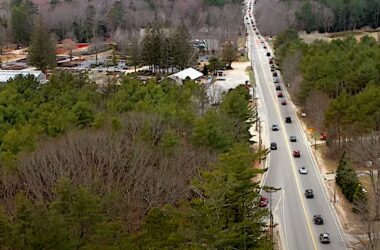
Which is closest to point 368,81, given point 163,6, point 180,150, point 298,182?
point 298,182

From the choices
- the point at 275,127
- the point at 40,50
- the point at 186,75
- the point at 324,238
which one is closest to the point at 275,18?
the point at 186,75

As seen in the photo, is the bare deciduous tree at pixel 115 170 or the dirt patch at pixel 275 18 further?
the dirt patch at pixel 275 18

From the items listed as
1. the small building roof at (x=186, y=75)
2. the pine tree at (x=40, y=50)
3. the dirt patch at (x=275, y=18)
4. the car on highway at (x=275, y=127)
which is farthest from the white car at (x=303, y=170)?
the dirt patch at (x=275, y=18)

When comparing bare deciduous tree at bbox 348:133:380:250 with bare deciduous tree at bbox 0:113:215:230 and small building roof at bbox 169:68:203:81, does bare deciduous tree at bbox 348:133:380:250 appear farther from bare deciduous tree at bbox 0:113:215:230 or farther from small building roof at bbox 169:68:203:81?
small building roof at bbox 169:68:203:81

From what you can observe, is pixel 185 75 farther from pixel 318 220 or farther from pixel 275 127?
pixel 318 220

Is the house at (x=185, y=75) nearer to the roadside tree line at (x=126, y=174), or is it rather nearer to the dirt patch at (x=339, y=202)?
the roadside tree line at (x=126, y=174)

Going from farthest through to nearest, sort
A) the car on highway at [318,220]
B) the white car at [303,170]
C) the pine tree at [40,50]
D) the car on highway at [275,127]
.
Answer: the pine tree at [40,50], the car on highway at [275,127], the white car at [303,170], the car on highway at [318,220]

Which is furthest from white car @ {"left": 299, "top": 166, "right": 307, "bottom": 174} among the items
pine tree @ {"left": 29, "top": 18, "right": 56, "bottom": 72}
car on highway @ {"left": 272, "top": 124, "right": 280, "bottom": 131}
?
pine tree @ {"left": 29, "top": 18, "right": 56, "bottom": 72}

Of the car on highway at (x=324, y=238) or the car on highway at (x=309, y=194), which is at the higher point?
the car on highway at (x=309, y=194)
